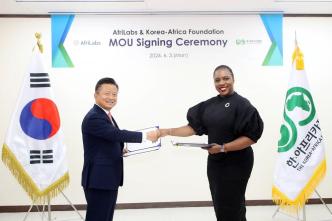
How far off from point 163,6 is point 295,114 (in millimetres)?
2124

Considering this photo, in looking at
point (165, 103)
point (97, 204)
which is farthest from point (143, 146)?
point (165, 103)

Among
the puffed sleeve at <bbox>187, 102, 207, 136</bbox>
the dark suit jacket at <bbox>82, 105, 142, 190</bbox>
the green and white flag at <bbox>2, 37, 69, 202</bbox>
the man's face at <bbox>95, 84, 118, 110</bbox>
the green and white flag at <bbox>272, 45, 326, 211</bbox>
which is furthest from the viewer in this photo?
the green and white flag at <bbox>272, 45, 326, 211</bbox>

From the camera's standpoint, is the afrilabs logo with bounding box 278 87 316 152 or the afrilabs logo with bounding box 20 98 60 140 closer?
the afrilabs logo with bounding box 20 98 60 140

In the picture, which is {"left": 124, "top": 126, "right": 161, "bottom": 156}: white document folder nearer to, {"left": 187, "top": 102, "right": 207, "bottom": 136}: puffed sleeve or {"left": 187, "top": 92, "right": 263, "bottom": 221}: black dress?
{"left": 187, "top": 102, "right": 207, "bottom": 136}: puffed sleeve

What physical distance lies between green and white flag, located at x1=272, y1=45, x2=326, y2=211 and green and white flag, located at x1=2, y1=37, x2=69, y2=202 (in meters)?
2.44

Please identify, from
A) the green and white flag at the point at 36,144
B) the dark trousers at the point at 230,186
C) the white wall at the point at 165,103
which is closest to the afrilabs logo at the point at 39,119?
the green and white flag at the point at 36,144

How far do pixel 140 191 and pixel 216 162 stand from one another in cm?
260

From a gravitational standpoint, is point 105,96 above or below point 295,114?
above

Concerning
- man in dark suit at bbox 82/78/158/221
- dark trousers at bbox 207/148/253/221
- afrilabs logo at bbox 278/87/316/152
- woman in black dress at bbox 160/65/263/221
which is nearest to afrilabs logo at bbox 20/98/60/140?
man in dark suit at bbox 82/78/158/221

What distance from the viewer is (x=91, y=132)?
2.64m

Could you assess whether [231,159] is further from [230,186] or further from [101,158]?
[101,158]

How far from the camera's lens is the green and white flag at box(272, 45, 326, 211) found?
13.3ft

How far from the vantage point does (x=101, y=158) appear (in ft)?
8.65

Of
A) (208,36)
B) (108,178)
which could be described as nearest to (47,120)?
(108,178)
